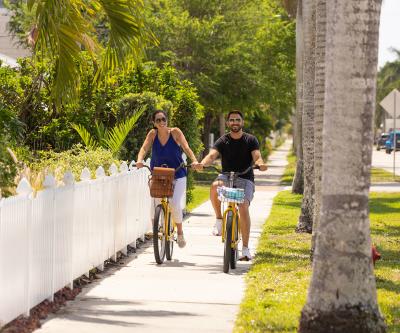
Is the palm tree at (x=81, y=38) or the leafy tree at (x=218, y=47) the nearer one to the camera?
the palm tree at (x=81, y=38)

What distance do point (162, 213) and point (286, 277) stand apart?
80.3 inches

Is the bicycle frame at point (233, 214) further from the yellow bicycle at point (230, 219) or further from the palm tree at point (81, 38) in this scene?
the palm tree at point (81, 38)

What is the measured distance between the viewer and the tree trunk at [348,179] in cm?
797

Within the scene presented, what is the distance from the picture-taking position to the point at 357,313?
7.95 m

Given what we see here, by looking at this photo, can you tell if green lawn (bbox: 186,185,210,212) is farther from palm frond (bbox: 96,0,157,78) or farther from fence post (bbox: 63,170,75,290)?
fence post (bbox: 63,170,75,290)

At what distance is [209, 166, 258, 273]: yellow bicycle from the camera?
40.9ft

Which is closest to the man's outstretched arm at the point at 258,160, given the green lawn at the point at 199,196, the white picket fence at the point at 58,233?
the white picket fence at the point at 58,233

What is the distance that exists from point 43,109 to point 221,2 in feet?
69.3

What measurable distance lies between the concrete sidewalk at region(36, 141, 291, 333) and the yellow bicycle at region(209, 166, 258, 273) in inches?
9.0

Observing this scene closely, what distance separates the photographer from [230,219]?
1255 cm

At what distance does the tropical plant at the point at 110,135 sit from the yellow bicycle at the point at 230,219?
557cm

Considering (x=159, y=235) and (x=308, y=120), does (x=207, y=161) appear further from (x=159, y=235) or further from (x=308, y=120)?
(x=308, y=120)

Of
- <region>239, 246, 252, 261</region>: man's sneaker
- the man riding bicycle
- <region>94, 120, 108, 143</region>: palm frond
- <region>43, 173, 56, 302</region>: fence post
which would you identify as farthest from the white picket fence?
<region>94, 120, 108, 143</region>: palm frond

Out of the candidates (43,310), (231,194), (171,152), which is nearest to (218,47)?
(171,152)
